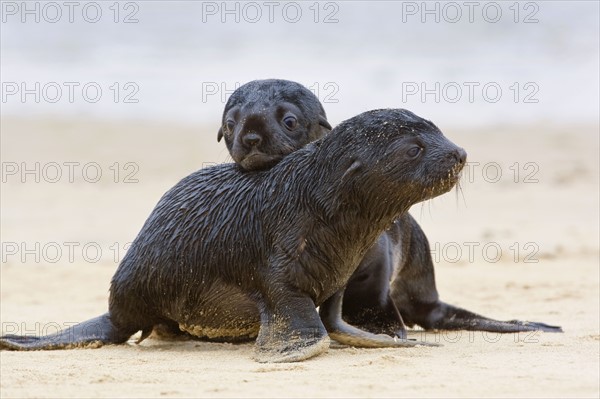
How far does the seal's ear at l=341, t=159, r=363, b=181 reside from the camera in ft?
20.8

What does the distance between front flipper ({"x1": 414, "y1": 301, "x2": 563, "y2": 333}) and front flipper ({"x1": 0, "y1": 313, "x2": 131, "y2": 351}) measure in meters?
2.34

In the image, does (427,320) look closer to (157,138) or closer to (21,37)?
(157,138)

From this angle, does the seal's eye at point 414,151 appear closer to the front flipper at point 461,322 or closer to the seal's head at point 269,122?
the seal's head at point 269,122

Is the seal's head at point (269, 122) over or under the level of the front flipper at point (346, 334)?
over

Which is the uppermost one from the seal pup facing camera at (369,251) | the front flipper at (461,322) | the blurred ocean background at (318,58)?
the blurred ocean background at (318,58)

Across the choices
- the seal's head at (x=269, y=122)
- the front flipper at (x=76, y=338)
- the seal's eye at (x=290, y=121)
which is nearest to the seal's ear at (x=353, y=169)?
the seal's head at (x=269, y=122)

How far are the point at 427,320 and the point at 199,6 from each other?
88.4 ft

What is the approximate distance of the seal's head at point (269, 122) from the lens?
22.5 ft

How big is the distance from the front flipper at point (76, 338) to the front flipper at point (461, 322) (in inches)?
92.0

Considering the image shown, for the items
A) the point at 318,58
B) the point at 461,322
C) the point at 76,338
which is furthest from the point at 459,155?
the point at 318,58

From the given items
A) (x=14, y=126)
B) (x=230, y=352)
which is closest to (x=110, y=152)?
(x=14, y=126)

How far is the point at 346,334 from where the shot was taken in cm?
680

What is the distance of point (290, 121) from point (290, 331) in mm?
1405

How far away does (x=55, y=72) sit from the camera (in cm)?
2803
